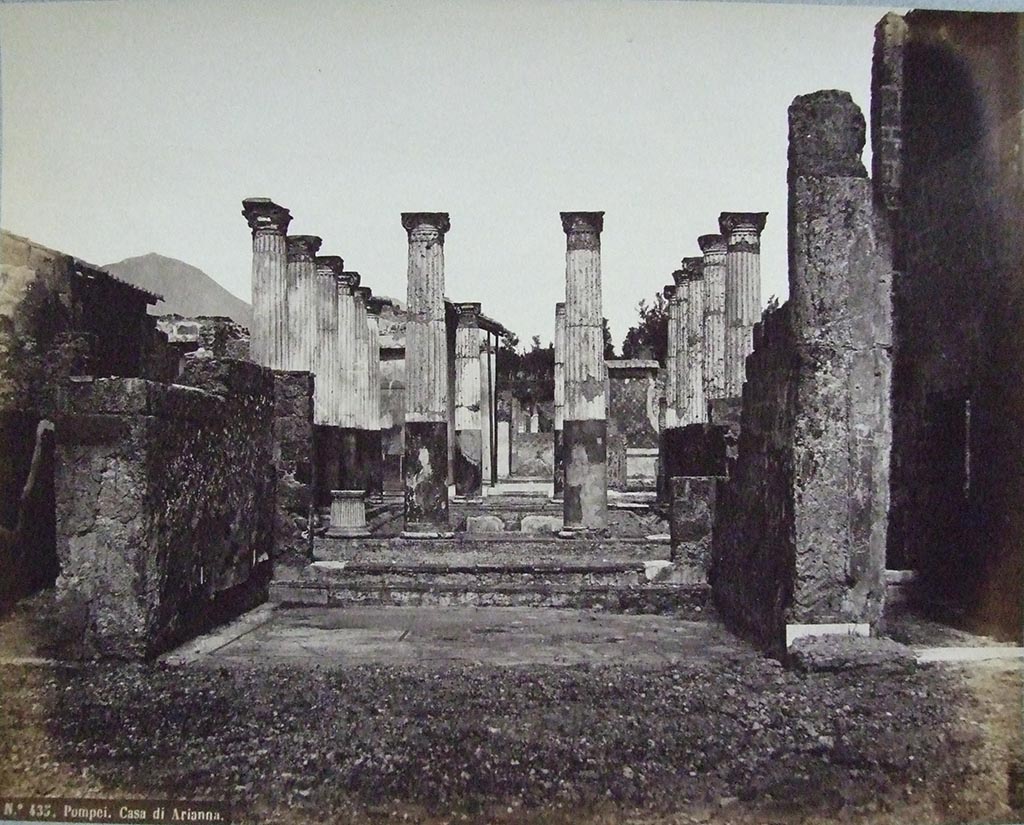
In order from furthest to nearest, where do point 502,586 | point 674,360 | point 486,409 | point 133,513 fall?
point 486,409, point 674,360, point 502,586, point 133,513

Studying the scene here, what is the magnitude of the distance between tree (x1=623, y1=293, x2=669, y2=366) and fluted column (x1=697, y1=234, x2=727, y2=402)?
71.5 ft

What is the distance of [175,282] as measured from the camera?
9.91 metres

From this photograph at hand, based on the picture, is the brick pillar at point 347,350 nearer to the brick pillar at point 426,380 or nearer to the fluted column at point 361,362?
the fluted column at point 361,362

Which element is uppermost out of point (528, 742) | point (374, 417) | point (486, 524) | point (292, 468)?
point (374, 417)

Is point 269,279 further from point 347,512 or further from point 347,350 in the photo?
point 347,350

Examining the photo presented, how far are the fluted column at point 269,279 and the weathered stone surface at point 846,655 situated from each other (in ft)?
34.7

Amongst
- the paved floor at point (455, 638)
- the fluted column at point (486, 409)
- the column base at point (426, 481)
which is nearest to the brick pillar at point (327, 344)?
the column base at point (426, 481)

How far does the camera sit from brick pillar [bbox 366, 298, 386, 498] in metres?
19.4

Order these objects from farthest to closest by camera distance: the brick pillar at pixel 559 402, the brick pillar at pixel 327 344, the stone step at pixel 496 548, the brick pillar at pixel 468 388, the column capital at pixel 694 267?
the brick pillar at pixel 468 388, the brick pillar at pixel 559 402, the column capital at pixel 694 267, the brick pillar at pixel 327 344, the stone step at pixel 496 548

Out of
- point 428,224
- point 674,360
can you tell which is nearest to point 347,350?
point 428,224

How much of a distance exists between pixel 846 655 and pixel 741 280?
11337mm

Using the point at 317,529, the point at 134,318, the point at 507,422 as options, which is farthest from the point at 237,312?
the point at 507,422

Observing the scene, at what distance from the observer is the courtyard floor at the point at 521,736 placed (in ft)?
15.3

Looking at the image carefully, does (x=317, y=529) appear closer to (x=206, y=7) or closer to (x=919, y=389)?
(x=919, y=389)
